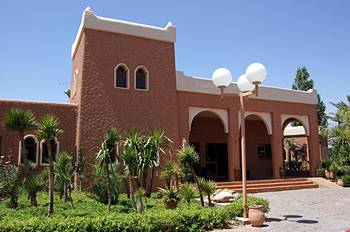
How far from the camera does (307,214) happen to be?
11.4 metres

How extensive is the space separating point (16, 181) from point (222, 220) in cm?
734

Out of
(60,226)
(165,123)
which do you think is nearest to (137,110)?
(165,123)

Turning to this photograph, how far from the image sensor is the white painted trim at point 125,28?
56.1 ft

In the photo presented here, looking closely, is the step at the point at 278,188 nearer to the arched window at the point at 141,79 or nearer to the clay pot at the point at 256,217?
the arched window at the point at 141,79

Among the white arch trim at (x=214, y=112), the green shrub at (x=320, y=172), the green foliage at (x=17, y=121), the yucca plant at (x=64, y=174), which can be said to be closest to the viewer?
the green foliage at (x=17, y=121)

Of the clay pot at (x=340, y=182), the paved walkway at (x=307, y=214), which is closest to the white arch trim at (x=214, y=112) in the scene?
the paved walkway at (x=307, y=214)

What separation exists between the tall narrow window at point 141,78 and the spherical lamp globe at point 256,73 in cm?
931

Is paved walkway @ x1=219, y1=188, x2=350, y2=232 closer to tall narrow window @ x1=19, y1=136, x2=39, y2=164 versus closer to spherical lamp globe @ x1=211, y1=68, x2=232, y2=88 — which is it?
spherical lamp globe @ x1=211, y1=68, x2=232, y2=88

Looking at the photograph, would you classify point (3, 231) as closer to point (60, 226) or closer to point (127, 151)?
point (60, 226)

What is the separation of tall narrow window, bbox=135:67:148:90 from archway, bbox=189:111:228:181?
608 cm

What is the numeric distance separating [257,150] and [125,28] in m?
13.3

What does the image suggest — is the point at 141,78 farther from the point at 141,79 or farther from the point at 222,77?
the point at 222,77

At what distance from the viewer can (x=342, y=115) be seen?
25016 mm

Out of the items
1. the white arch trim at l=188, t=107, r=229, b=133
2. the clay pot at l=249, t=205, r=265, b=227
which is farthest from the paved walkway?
the white arch trim at l=188, t=107, r=229, b=133
